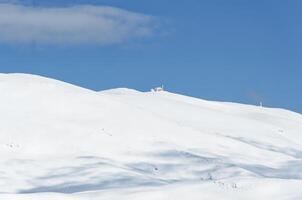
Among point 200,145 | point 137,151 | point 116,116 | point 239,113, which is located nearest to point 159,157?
point 137,151

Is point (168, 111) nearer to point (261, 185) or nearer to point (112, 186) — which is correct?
point (112, 186)

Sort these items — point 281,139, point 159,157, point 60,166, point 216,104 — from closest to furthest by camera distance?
point 60,166 < point 159,157 < point 281,139 < point 216,104

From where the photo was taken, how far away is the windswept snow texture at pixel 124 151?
1014 cm

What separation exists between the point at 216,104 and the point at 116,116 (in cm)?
1350

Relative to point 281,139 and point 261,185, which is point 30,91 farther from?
point 261,185

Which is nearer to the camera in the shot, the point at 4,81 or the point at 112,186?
the point at 112,186

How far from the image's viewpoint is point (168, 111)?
2648 cm

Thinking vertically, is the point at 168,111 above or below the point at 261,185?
above

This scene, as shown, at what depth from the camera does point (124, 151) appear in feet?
57.2

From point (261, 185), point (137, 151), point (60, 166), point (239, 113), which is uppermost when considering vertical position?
point (239, 113)

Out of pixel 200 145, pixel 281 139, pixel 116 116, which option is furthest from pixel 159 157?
pixel 281 139

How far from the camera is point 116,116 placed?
20656 mm

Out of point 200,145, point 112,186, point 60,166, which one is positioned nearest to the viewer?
point 112,186

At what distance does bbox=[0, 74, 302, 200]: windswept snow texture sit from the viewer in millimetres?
10141
